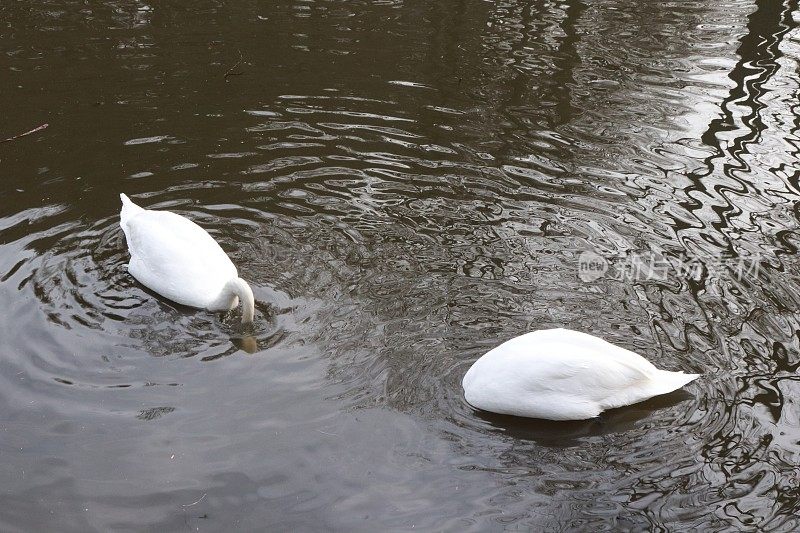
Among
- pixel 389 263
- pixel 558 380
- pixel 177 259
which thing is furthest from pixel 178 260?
pixel 558 380

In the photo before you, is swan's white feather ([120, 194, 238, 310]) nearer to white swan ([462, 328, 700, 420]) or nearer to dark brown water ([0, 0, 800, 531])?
dark brown water ([0, 0, 800, 531])

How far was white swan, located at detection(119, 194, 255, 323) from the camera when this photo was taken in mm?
7320

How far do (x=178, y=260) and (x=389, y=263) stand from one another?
1.70 meters

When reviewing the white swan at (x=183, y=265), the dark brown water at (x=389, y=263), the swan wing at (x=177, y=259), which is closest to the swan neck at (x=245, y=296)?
the white swan at (x=183, y=265)

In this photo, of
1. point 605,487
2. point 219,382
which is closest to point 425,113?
point 219,382

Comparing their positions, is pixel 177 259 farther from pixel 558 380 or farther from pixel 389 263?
pixel 558 380

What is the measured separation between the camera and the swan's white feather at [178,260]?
24.2 ft

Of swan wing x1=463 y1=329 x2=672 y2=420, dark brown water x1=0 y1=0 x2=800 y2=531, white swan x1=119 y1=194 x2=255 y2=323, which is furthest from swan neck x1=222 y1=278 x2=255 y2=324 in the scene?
swan wing x1=463 y1=329 x2=672 y2=420

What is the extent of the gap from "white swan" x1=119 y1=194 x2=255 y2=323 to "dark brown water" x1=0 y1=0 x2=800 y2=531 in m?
0.17

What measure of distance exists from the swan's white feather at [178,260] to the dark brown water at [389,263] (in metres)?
0.18

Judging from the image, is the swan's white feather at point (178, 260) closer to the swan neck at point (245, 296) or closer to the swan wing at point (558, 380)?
the swan neck at point (245, 296)

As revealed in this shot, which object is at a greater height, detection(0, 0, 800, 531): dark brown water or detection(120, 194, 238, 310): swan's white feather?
detection(120, 194, 238, 310): swan's white feather

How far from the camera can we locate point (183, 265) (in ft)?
24.5

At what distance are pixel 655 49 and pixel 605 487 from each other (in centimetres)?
877
